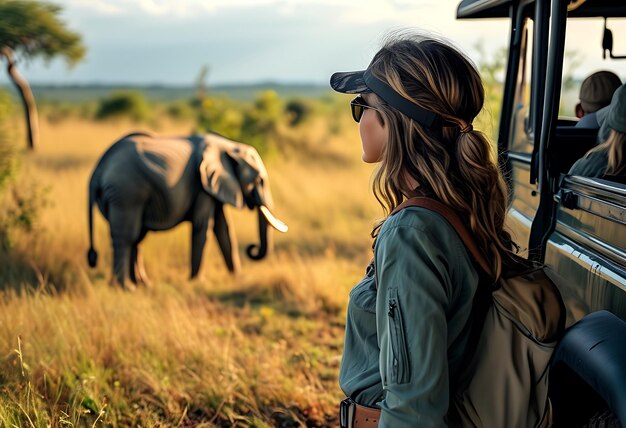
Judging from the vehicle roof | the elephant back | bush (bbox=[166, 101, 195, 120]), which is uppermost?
the vehicle roof

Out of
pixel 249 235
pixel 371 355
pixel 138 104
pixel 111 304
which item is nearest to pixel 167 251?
pixel 249 235

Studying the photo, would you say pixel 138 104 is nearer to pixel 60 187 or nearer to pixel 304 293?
pixel 60 187

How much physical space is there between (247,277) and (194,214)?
35.0 inches

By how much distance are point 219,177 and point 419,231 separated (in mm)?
5810

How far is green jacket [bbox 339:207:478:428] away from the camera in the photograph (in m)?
1.92

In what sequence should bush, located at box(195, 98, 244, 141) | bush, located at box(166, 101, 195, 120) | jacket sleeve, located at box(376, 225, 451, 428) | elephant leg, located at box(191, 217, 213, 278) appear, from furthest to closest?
bush, located at box(166, 101, 195, 120) < bush, located at box(195, 98, 244, 141) < elephant leg, located at box(191, 217, 213, 278) < jacket sleeve, located at box(376, 225, 451, 428)

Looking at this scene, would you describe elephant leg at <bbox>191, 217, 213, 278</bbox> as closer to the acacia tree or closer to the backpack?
the acacia tree

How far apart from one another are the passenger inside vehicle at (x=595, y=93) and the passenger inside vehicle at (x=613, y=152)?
113 cm

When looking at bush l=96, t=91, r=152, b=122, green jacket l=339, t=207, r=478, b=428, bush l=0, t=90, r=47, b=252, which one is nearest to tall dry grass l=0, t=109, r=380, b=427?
bush l=0, t=90, r=47, b=252

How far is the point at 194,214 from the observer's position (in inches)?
307

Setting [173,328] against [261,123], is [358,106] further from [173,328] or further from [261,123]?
[261,123]

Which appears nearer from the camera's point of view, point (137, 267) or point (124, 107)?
point (137, 267)

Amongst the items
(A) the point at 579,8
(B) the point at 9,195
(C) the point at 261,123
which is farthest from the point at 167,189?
(C) the point at 261,123

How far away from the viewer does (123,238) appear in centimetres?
752
